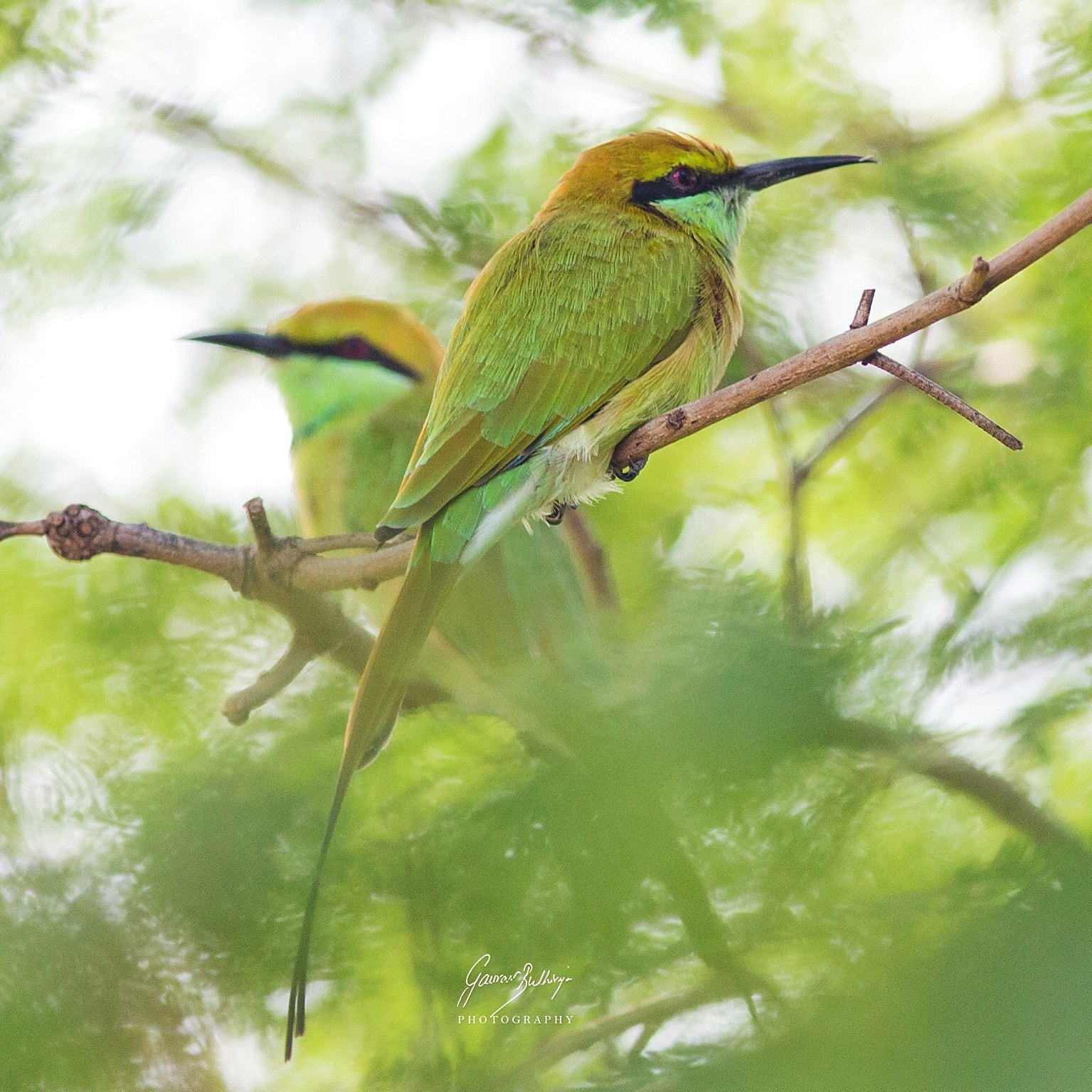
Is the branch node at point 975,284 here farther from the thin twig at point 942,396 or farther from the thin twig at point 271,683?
the thin twig at point 271,683

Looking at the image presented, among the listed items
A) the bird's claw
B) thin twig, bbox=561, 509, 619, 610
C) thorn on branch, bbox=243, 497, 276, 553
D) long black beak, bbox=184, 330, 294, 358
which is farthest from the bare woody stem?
long black beak, bbox=184, 330, 294, 358

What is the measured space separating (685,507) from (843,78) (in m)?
0.92

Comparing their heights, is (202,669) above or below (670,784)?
above

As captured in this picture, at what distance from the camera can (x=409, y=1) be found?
8.68 feet

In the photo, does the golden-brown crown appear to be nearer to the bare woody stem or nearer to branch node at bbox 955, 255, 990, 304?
the bare woody stem

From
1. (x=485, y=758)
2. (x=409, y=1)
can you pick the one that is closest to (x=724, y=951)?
(x=485, y=758)

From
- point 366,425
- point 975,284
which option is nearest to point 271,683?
point 975,284

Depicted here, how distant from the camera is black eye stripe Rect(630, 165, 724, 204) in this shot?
2.43 m

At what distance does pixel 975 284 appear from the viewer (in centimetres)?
124

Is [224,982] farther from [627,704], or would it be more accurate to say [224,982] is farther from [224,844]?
[627,704]

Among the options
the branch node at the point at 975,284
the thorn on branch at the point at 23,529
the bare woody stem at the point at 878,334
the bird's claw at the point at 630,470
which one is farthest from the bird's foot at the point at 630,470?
the thorn on branch at the point at 23,529

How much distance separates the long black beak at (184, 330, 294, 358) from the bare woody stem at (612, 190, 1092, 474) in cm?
118
